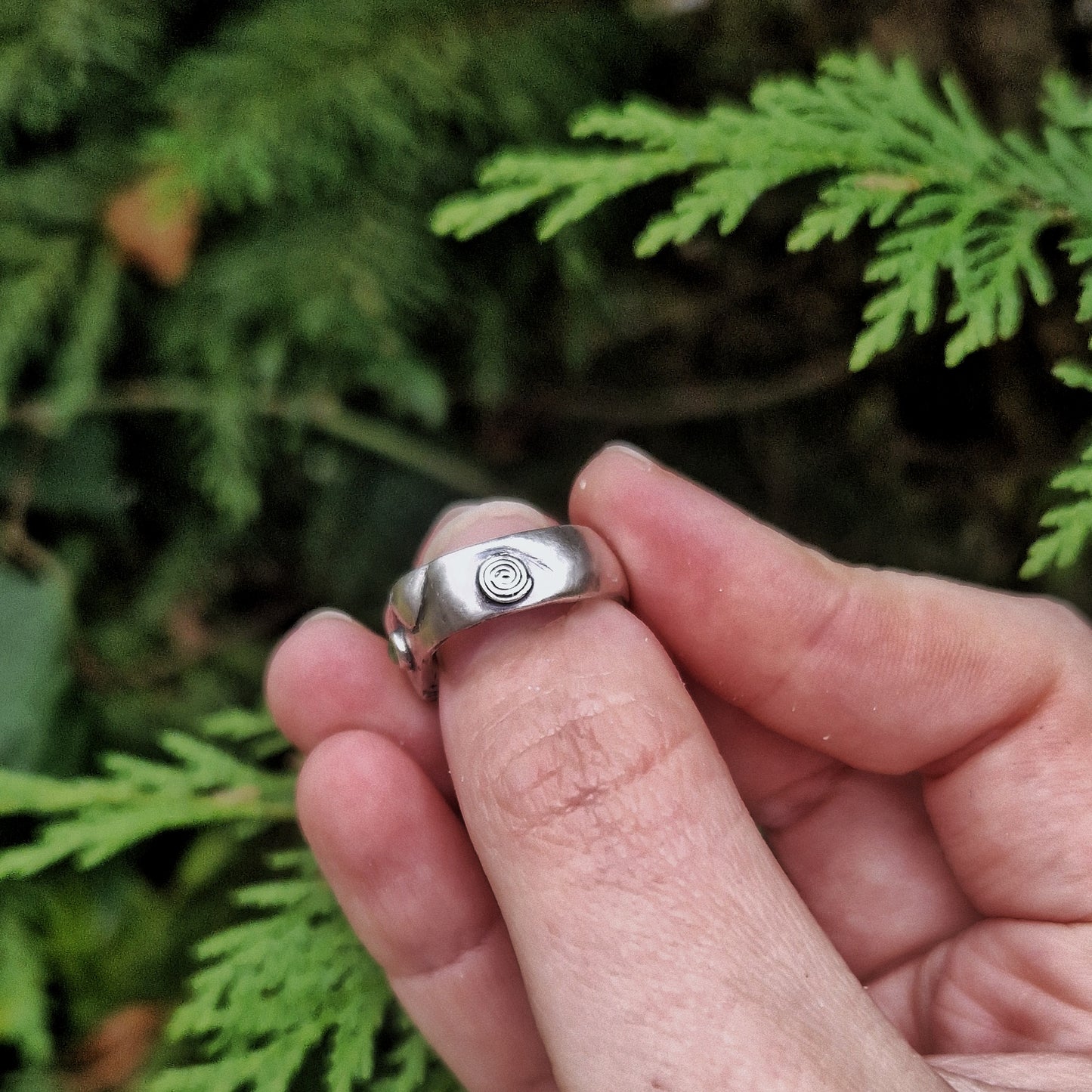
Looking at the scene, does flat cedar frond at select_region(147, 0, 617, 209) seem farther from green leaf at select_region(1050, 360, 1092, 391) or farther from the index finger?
green leaf at select_region(1050, 360, 1092, 391)

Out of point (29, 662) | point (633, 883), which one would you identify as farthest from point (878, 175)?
point (29, 662)

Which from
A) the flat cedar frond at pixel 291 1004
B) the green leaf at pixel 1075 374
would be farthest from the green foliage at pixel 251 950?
the green leaf at pixel 1075 374

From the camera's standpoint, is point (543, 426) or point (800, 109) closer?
point (800, 109)

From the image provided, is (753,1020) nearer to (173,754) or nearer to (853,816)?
(853,816)

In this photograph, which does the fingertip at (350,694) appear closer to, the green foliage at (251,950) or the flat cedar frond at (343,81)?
the green foliage at (251,950)

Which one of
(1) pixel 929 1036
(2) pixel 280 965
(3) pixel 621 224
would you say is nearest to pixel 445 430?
(3) pixel 621 224

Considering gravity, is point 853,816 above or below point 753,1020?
below
